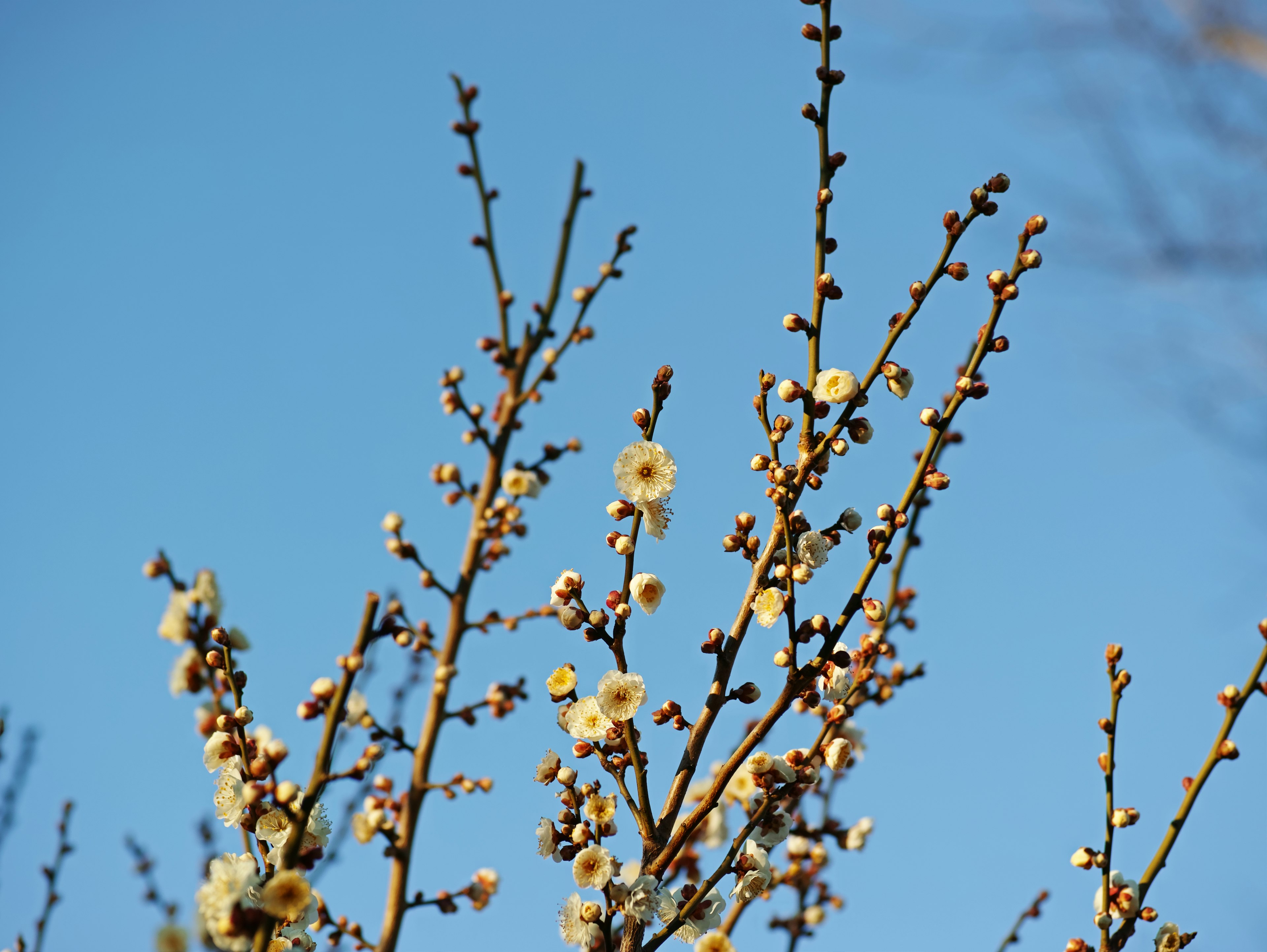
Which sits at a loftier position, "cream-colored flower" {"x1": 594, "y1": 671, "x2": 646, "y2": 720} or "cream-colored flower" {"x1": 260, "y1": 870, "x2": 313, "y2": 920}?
"cream-colored flower" {"x1": 594, "y1": 671, "x2": 646, "y2": 720}

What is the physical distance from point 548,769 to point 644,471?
797 mm

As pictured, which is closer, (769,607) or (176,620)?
(176,620)

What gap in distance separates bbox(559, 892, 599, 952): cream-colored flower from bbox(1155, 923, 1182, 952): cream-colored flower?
132 cm

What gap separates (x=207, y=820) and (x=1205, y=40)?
5.86 meters

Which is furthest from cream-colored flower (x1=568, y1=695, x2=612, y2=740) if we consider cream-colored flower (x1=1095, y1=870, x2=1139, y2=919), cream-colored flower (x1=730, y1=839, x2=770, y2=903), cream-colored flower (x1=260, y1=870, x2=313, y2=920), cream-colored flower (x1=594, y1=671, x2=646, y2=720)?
cream-colored flower (x1=1095, y1=870, x2=1139, y2=919)

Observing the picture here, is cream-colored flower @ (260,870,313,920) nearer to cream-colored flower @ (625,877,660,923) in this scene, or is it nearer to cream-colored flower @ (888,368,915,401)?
cream-colored flower @ (625,877,660,923)

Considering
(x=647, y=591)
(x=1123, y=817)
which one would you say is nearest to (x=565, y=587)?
(x=647, y=591)

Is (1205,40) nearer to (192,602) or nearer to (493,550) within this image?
(493,550)

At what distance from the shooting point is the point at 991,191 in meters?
2.64

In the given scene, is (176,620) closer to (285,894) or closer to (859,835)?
(285,894)

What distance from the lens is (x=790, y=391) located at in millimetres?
2570

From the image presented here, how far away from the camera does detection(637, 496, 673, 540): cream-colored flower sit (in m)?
2.78

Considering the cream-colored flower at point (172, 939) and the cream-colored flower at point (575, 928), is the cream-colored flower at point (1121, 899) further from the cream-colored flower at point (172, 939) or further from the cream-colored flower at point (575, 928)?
the cream-colored flower at point (172, 939)

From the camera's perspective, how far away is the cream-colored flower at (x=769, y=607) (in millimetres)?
2533
